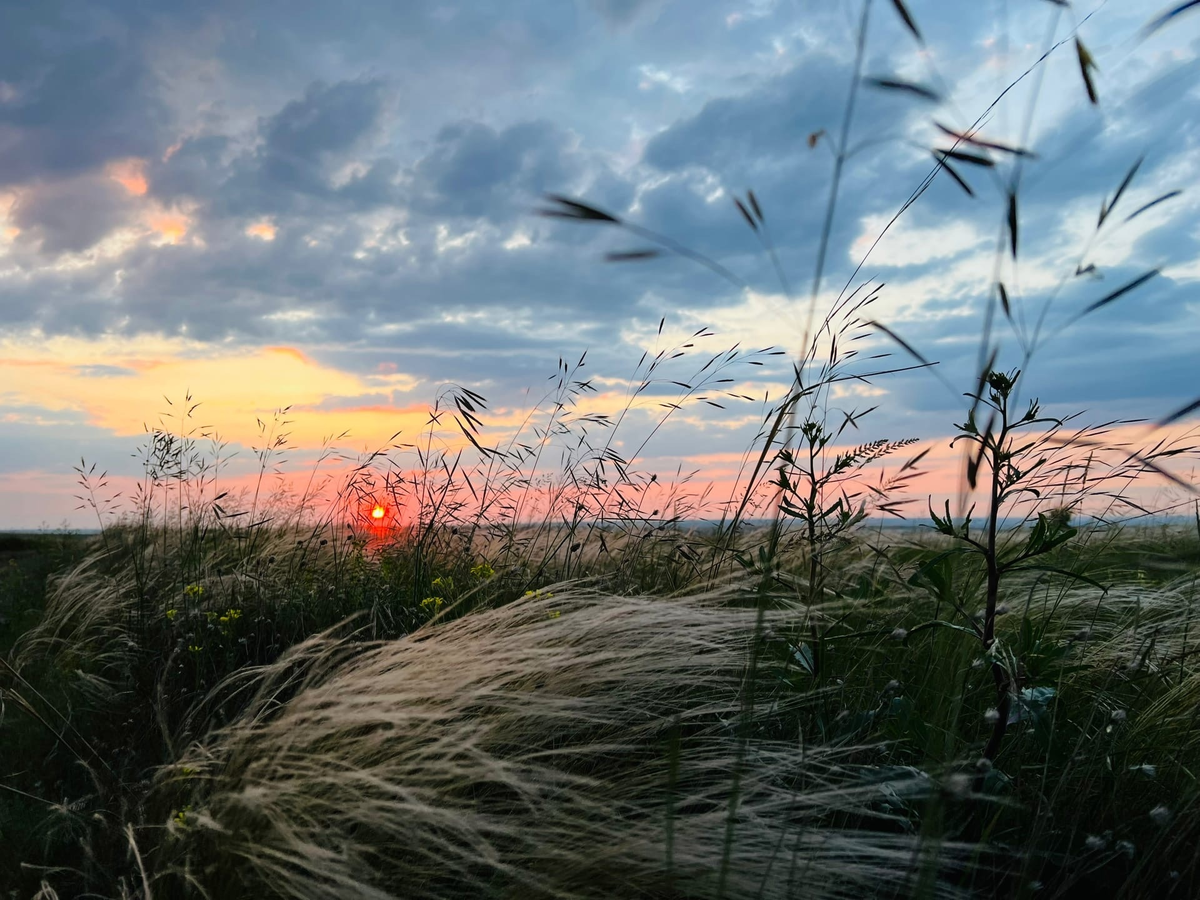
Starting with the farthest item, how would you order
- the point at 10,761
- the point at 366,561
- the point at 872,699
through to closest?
the point at 366,561 < the point at 10,761 < the point at 872,699

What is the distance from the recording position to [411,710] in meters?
1.62

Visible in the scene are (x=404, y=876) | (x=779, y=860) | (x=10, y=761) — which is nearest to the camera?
(x=779, y=860)

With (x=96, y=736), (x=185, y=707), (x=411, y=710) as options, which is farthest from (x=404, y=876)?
(x=96, y=736)

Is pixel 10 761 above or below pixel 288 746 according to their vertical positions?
below

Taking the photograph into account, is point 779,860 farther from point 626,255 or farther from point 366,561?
point 366,561

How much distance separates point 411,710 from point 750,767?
69cm

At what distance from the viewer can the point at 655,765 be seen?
1793 mm

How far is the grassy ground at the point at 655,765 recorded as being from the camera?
4.42 feet

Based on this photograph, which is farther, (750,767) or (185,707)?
(185,707)

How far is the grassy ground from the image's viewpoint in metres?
1.35

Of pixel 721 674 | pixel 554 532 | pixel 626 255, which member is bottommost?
pixel 721 674

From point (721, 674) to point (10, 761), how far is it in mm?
2360

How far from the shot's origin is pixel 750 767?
1.61 meters

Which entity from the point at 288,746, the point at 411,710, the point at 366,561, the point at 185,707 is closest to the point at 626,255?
the point at 411,710
